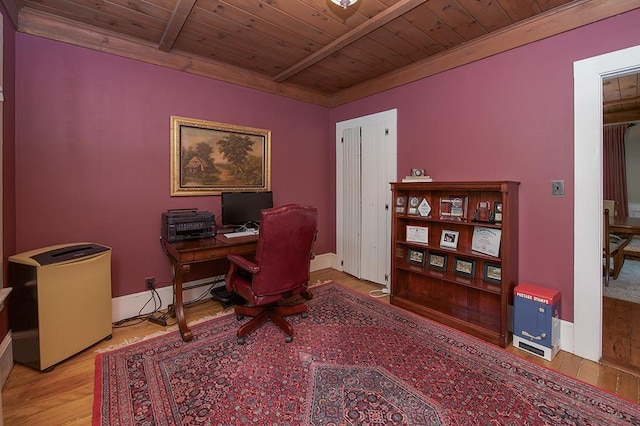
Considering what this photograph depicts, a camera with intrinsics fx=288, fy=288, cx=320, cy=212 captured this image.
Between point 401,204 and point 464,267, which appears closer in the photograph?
point 464,267

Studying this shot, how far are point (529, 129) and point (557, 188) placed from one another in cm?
53

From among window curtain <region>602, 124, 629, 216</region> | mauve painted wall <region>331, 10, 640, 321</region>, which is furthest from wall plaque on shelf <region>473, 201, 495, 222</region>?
window curtain <region>602, 124, 629, 216</region>

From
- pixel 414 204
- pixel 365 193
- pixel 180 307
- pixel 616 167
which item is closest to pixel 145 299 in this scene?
pixel 180 307

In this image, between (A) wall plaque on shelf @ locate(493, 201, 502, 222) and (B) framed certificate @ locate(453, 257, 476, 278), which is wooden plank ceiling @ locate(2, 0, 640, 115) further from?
(B) framed certificate @ locate(453, 257, 476, 278)

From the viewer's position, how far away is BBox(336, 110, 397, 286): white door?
11.5 ft

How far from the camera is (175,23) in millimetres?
2281

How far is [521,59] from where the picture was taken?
7.82 ft

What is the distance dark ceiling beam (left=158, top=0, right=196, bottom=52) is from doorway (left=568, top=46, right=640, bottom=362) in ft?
9.38

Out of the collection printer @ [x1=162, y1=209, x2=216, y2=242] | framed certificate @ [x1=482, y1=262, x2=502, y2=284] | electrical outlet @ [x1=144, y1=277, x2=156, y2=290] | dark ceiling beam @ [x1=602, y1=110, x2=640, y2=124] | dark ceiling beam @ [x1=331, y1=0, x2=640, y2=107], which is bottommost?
electrical outlet @ [x1=144, y1=277, x2=156, y2=290]

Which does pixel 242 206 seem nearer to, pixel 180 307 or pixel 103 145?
pixel 180 307

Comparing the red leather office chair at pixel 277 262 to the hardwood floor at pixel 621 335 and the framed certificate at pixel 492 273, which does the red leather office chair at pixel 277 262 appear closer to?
the framed certificate at pixel 492 273

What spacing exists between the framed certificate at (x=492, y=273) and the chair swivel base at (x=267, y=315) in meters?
1.67

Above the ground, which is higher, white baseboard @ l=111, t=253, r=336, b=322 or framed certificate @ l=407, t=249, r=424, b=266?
framed certificate @ l=407, t=249, r=424, b=266

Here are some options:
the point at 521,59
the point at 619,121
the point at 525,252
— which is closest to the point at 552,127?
the point at 521,59
